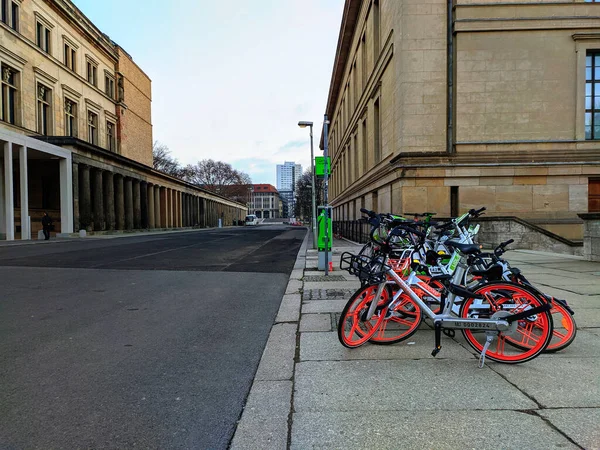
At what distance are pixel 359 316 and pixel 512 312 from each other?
4.63ft

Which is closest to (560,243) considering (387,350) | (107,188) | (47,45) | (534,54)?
(534,54)

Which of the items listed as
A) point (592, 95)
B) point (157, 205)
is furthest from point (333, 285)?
point (157, 205)

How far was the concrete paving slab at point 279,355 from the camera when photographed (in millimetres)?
3496

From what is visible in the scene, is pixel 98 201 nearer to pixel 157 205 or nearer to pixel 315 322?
pixel 157 205

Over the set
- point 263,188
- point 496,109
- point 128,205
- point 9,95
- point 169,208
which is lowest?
point 169,208

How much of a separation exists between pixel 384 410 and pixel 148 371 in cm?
214

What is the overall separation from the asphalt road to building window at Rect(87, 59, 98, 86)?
4376cm

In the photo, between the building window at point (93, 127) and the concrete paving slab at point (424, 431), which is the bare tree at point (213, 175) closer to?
the building window at point (93, 127)

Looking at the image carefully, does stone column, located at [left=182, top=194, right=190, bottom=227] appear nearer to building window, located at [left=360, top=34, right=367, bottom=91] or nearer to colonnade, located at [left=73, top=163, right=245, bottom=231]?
colonnade, located at [left=73, top=163, right=245, bottom=231]

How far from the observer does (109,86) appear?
4909 cm

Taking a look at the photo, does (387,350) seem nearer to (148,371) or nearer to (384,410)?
(384,410)

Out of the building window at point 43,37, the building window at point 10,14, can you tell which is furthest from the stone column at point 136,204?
the building window at point 10,14

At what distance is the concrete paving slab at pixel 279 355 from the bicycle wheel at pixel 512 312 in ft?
5.63

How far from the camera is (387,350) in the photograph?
4.08 meters
